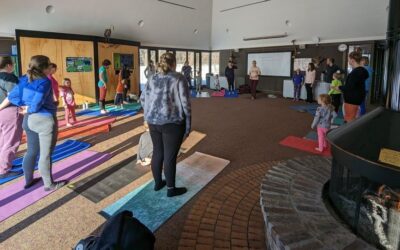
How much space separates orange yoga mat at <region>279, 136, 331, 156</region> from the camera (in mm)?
4546

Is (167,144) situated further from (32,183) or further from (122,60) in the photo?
(122,60)

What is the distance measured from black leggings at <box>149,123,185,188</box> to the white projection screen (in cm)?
1062

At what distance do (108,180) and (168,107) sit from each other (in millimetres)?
1388

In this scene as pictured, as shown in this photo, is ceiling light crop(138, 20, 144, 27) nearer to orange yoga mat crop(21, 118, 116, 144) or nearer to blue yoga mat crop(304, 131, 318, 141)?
orange yoga mat crop(21, 118, 116, 144)

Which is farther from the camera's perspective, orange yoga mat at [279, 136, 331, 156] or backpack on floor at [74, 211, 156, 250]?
orange yoga mat at [279, 136, 331, 156]

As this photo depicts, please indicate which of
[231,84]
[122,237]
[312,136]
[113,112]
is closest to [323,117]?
[312,136]

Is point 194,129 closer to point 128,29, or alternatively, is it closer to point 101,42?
point 101,42

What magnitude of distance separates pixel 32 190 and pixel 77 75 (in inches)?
A: 268

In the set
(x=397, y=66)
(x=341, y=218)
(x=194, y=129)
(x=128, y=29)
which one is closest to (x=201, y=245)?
(x=341, y=218)

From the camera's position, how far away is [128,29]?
433 inches

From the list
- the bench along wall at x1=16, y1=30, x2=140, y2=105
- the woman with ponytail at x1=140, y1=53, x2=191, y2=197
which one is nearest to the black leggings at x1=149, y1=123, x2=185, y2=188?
the woman with ponytail at x1=140, y1=53, x2=191, y2=197

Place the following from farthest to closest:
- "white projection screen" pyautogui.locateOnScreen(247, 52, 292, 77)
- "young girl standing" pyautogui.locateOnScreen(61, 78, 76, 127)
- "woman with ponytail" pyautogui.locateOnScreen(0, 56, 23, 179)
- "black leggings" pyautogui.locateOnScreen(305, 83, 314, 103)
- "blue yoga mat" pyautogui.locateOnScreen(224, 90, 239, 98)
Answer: "white projection screen" pyautogui.locateOnScreen(247, 52, 292, 77) < "blue yoga mat" pyautogui.locateOnScreen(224, 90, 239, 98) < "black leggings" pyautogui.locateOnScreen(305, 83, 314, 103) < "young girl standing" pyautogui.locateOnScreen(61, 78, 76, 127) < "woman with ponytail" pyautogui.locateOnScreen(0, 56, 23, 179)

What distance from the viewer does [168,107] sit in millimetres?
2736

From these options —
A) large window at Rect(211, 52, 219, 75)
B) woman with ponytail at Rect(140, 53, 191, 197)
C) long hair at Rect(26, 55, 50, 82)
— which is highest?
large window at Rect(211, 52, 219, 75)
